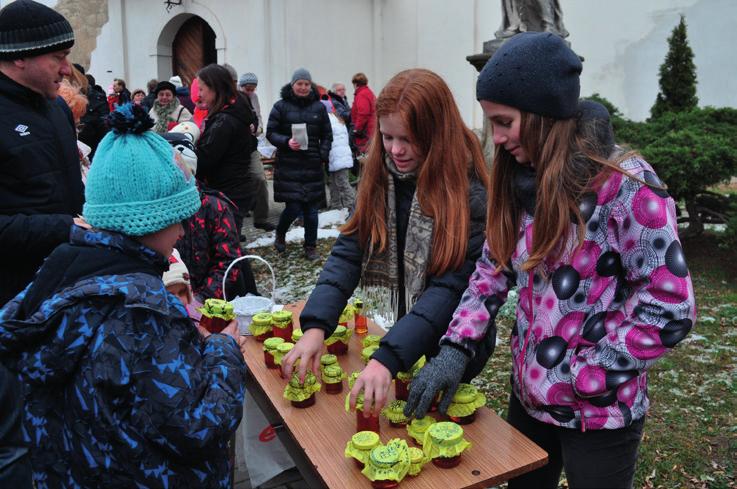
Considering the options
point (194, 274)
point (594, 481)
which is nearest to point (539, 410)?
point (594, 481)

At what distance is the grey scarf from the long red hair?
3 cm

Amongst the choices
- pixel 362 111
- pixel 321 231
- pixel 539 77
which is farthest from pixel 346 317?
pixel 362 111

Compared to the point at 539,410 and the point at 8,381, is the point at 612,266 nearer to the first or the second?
the point at 539,410

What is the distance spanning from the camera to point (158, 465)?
1368 mm

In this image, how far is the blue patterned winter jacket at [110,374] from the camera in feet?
4.19

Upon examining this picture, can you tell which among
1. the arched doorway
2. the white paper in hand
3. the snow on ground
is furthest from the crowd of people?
the arched doorway

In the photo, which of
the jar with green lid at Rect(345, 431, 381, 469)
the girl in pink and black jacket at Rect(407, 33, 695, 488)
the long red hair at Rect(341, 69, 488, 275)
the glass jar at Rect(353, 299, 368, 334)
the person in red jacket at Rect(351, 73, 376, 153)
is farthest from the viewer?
the person in red jacket at Rect(351, 73, 376, 153)

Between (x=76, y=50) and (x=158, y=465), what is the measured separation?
47.9ft

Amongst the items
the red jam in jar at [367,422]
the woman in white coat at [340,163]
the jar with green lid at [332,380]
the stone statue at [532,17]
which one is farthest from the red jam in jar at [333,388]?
the woman in white coat at [340,163]

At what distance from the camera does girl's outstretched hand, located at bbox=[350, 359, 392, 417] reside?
1.59 m

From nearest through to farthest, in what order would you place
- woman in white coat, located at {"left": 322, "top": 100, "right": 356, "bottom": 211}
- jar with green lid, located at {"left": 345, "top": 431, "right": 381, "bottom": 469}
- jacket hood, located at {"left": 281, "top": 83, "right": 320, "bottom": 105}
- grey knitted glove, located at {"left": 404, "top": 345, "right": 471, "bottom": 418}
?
jar with green lid, located at {"left": 345, "top": 431, "right": 381, "bottom": 469} → grey knitted glove, located at {"left": 404, "top": 345, "right": 471, "bottom": 418} → jacket hood, located at {"left": 281, "top": 83, "right": 320, "bottom": 105} → woman in white coat, located at {"left": 322, "top": 100, "right": 356, "bottom": 211}

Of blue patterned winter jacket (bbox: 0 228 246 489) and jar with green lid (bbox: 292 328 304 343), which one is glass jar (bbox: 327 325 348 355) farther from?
blue patterned winter jacket (bbox: 0 228 246 489)

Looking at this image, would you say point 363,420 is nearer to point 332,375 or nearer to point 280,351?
point 332,375

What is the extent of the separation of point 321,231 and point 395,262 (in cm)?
554
